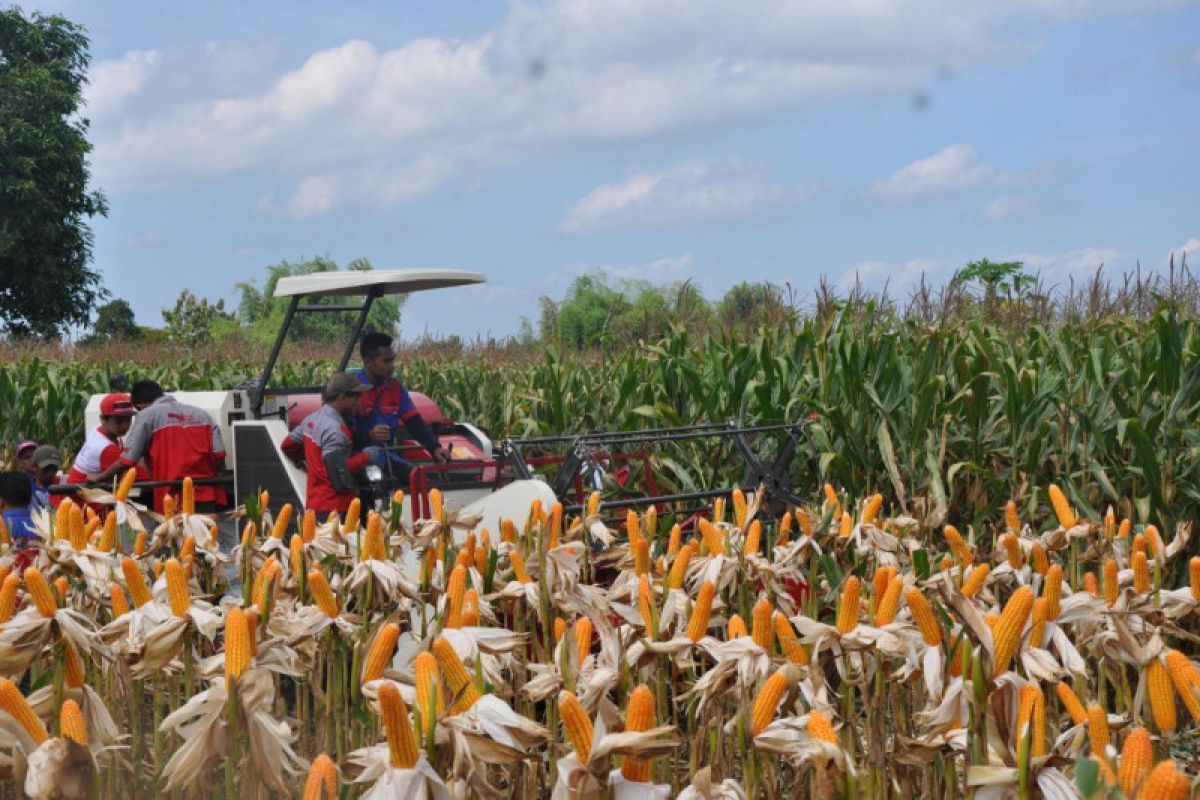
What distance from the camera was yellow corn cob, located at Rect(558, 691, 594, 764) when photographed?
214cm

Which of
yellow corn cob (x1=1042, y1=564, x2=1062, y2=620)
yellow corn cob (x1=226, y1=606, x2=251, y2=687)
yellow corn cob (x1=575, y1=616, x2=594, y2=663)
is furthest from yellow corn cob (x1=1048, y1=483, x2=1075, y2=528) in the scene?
yellow corn cob (x1=226, y1=606, x2=251, y2=687)

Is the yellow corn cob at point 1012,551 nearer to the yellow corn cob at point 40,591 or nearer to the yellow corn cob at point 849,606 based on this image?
the yellow corn cob at point 849,606

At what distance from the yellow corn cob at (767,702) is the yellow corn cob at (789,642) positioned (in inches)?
15.4

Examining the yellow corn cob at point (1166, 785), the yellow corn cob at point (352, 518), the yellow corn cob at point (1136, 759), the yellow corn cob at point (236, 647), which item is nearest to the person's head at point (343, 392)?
the yellow corn cob at point (352, 518)

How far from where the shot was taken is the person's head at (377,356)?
8047mm

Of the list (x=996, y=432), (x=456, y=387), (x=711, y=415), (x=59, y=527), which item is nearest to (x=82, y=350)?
(x=456, y=387)

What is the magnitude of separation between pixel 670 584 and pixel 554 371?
716 centimetres

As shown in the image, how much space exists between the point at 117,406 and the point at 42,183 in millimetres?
33887

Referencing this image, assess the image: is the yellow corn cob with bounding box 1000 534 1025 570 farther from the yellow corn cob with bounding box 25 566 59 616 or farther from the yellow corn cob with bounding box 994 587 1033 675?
the yellow corn cob with bounding box 25 566 59 616

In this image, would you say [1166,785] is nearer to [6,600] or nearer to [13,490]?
[6,600]

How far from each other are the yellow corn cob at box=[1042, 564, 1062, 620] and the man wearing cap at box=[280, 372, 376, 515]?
460 cm

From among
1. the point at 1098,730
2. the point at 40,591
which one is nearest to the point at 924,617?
the point at 1098,730

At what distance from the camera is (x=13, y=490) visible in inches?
241

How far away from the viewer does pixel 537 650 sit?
385cm
